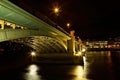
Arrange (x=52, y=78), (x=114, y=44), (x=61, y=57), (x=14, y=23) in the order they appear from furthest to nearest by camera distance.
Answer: (x=114, y=44) → (x=61, y=57) → (x=52, y=78) → (x=14, y=23)

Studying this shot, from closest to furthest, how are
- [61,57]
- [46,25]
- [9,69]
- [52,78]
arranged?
[46,25] → [52,78] → [9,69] → [61,57]

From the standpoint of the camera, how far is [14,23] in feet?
61.2

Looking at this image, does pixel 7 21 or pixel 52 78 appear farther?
pixel 52 78

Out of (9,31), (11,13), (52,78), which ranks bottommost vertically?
(52,78)

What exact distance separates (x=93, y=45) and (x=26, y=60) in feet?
420

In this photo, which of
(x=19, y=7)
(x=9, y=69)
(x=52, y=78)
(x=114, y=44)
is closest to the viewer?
(x=19, y=7)

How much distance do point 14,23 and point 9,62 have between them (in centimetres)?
2146

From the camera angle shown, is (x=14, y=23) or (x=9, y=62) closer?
(x=14, y=23)

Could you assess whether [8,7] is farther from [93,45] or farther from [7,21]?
[93,45]

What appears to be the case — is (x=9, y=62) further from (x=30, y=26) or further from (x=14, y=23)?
(x=14, y=23)

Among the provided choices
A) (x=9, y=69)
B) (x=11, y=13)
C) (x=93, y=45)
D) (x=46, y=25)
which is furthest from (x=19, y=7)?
(x=93, y=45)

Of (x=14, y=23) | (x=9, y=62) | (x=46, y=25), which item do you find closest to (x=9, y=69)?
(x=9, y=62)

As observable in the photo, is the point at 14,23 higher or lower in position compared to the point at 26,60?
higher

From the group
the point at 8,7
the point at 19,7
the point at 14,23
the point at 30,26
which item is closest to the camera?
the point at 8,7
